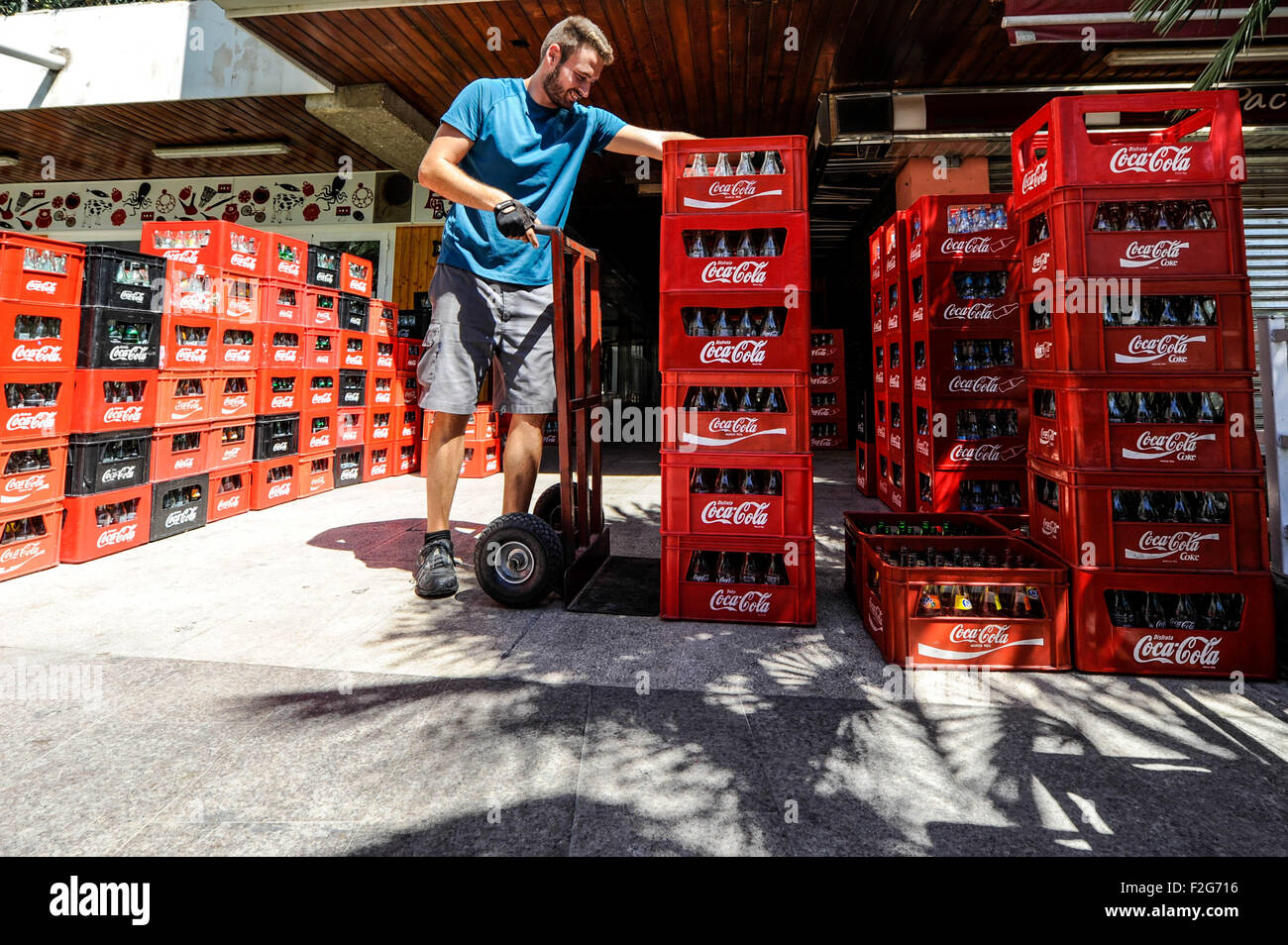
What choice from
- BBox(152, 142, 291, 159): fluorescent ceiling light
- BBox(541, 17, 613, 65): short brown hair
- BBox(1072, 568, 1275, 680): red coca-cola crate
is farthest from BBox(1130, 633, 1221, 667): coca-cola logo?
BBox(152, 142, 291, 159): fluorescent ceiling light

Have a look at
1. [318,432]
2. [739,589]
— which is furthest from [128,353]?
[739,589]

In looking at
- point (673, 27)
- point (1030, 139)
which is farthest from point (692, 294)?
point (673, 27)

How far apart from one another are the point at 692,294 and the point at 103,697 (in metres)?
2.64

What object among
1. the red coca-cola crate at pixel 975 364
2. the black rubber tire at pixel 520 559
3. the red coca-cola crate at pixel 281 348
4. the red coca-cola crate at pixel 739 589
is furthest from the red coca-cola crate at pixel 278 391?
the red coca-cola crate at pixel 975 364

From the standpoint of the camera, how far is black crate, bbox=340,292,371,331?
22.3ft

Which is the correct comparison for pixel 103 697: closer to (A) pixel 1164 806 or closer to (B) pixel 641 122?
(A) pixel 1164 806

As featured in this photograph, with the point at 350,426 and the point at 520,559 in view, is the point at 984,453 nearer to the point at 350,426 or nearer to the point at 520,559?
the point at 520,559

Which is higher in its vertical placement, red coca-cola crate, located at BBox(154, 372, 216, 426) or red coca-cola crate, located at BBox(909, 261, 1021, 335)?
red coca-cola crate, located at BBox(909, 261, 1021, 335)

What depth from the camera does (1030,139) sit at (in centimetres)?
286

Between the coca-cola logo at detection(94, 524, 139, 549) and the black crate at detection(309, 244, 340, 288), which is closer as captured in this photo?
the coca-cola logo at detection(94, 524, 139, 549)

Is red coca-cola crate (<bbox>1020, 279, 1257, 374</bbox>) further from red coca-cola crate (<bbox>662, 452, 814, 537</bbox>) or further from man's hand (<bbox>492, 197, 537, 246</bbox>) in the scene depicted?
man's hand (<bbox>492, 197, 537, 246</bbox>)

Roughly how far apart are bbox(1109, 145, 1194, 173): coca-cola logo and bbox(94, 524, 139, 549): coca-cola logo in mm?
5607

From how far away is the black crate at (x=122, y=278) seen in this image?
3.88 metres

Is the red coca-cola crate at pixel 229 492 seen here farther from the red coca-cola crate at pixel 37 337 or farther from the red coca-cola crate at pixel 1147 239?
the red coca-cola crate at pixel 1147 239
